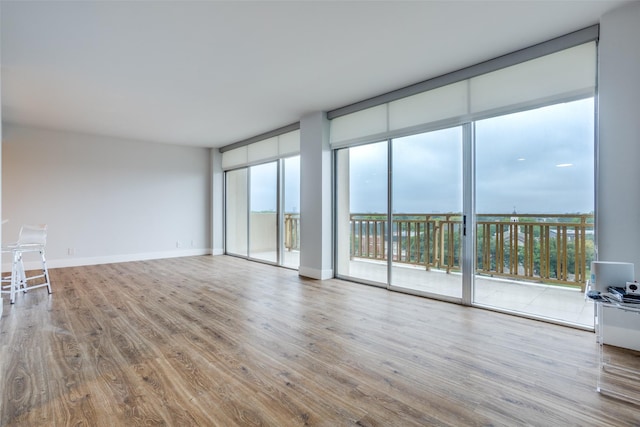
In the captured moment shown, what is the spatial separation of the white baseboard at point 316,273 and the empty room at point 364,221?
33 millimetres

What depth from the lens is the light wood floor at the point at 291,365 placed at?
1665mm

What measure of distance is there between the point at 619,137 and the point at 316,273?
3.80 meters

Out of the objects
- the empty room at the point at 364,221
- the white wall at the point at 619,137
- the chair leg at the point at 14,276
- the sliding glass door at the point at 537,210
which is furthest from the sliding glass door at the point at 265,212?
the white wall at the point at 619,137

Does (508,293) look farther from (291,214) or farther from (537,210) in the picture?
(291,214)

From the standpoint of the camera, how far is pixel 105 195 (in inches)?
250

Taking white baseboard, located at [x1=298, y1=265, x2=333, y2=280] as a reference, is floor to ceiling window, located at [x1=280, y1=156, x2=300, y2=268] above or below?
above

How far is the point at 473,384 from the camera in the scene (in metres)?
1.93

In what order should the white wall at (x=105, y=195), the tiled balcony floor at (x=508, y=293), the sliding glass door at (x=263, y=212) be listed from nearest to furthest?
1. the tiled balcony floor at (x=508, y=293)
2. the white wall at (x=105, y=195)
3. the sliding glass door at (x=263, y=212)

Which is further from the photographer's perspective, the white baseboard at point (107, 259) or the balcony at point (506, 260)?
the white baseboard at point (107, 259)

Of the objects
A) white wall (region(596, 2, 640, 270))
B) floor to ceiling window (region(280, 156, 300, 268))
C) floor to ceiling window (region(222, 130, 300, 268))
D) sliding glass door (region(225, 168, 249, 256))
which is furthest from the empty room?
sliding glass door (region(225, 168, 249, 256))

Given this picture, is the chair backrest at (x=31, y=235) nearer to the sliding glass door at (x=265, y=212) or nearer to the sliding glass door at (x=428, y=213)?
the sliding glass door at (x=265, y=212)

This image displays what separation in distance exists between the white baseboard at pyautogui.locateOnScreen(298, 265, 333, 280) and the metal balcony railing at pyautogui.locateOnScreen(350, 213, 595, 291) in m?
0.95

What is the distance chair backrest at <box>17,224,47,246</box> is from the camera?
3809 millimetres

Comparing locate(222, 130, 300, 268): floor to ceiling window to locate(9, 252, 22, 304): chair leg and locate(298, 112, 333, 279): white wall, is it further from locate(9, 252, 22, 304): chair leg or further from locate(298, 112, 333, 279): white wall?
locate(9, 252, 22, 304): chair leg
